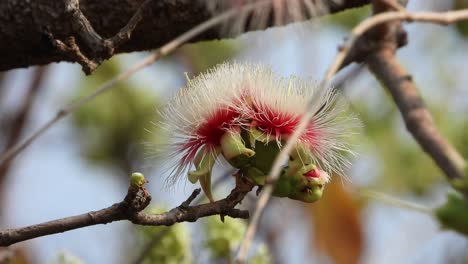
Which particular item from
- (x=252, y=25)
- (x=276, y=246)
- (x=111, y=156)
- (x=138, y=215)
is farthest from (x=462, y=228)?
(x=111, y=156)

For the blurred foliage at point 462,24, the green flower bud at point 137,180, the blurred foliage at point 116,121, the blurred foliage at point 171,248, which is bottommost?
the blurred foliage at point 171,248

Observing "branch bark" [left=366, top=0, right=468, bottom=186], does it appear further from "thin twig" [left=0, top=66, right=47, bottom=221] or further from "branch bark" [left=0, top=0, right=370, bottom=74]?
"thin twig" [left=0, top=66, right=47, bottom=221]

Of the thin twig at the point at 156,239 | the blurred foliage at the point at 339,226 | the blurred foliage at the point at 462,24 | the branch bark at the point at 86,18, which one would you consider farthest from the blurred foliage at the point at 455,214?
the blurred foliage at the point at 462,24

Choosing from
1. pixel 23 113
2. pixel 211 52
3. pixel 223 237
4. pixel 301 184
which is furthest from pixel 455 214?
pixel 211 52

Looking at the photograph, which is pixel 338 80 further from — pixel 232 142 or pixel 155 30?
pixel 232 142

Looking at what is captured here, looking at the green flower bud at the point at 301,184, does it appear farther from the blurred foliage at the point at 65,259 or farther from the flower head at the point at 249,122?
the blurred foliage at the point at 65,259

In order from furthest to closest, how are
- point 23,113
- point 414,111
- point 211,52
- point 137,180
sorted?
point 211,52 < point 23,113 < point 414,111 < point 137,180

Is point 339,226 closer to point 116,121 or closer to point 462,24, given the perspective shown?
point 462,24
